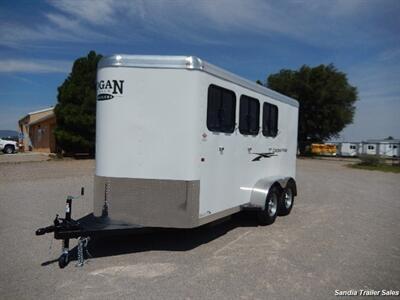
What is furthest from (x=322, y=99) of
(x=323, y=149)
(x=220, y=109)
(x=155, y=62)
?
(x=155, y=62)

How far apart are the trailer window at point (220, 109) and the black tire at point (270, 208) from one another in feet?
5.72

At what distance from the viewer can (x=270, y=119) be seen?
26.2ft

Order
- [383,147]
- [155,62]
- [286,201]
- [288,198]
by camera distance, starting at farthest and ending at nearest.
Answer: [383,147] → [288,198] → [286,201] → [155,62]

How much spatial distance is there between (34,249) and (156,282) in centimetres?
228

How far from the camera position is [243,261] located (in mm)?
5418

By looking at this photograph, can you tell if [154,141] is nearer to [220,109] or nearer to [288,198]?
[220,109]

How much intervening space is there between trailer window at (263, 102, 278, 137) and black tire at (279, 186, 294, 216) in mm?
1302

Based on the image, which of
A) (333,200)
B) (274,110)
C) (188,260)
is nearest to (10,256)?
(188,260)

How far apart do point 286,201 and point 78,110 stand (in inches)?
640

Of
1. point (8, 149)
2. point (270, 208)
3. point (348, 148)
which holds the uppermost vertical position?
point (348, 148)

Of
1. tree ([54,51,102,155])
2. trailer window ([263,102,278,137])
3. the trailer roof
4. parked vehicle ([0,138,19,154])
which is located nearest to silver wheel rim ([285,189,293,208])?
trailer window ([263,102,278,137])

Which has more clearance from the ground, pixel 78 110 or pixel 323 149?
pixel 78 110

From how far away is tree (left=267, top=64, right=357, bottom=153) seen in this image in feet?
113

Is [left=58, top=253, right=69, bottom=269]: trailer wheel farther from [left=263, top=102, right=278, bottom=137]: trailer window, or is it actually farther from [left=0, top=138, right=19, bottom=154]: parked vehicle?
[left=0, top=138, right=19, bottom=154]: parked vehicle
